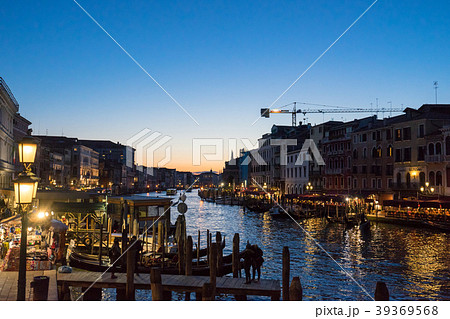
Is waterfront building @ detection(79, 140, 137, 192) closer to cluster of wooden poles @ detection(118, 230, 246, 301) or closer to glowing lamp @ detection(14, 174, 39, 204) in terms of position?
cluster of wooden poles @ detection(118, 230, 246, 301)

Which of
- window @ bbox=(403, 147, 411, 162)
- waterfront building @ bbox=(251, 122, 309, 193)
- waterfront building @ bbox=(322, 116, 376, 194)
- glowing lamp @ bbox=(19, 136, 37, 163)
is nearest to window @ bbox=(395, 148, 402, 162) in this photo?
window @ bbox=(403, 147, 411, 162)

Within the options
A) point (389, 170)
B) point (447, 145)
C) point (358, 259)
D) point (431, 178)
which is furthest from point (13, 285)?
point (389, 170)

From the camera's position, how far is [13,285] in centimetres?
1039

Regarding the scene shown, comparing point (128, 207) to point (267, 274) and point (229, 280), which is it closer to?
point (267, 274)

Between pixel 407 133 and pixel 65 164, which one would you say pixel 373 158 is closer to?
pixel 407 133

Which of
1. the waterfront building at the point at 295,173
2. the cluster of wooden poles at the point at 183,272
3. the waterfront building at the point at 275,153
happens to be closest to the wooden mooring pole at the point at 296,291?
the cluster of wooden poles at the point at 183,272

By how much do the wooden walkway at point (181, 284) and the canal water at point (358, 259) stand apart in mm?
2628

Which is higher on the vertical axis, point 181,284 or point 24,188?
point 24,188

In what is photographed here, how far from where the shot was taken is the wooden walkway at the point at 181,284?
418 inches

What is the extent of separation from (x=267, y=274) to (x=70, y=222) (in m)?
11.7

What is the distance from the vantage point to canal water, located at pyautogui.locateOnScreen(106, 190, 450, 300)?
1498 cm

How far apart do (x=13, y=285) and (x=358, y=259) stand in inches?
597

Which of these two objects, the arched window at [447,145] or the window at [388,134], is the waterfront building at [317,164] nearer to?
the window at [388,134]

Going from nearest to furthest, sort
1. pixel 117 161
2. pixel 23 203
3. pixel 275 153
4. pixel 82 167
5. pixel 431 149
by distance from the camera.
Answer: pixel 23 203
pixel 431 149
pixel 275 153
pixel 82 167
pixel 117 161
